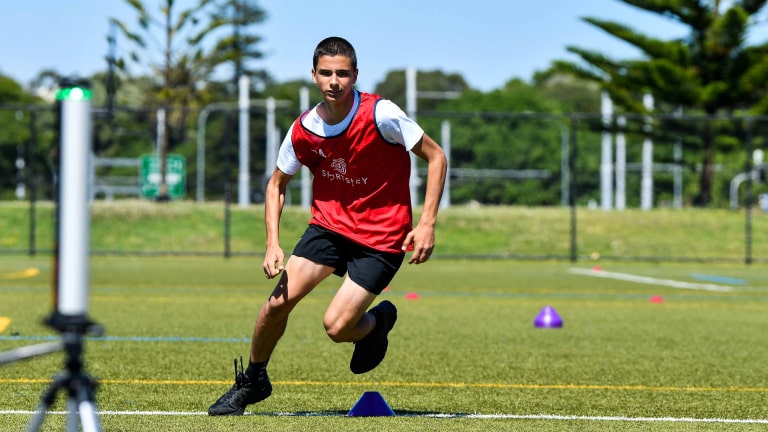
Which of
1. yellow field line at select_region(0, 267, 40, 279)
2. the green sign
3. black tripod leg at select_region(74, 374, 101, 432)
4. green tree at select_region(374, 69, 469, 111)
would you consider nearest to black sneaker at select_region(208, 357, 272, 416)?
black tripod leg at select_region(74, 374, 101, 432)

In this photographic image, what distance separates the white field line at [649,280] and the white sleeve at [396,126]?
12893 millimetres

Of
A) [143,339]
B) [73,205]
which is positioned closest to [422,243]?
[73,205]

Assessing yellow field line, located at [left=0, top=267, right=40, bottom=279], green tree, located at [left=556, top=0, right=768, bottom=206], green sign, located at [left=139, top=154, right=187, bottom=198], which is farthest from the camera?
green sign, located at [left=139, top=154, right=187, bottom=198]

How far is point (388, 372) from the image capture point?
27.2ft

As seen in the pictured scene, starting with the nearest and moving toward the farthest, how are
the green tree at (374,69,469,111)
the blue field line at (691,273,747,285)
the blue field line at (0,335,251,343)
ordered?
the blue field line at (0,335,251,343)
the blue field line at (691,273,747,285)
the green tree at (374,69,469,111)

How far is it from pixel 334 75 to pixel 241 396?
5.16 ft

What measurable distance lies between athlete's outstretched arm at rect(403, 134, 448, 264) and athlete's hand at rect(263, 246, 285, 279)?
1.87ft

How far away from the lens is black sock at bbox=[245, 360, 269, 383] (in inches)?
244

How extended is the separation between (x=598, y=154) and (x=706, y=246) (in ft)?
169

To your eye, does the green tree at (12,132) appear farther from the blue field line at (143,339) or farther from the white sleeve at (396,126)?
the white sleeve at (396,126)

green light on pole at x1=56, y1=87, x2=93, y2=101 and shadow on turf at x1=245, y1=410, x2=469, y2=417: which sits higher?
green light on pole at x1=56, y1=87, x2=93, y2=101

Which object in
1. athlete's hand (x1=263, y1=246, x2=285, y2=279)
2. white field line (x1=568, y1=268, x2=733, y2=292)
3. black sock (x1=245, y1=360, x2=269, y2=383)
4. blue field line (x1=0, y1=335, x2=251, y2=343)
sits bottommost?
white field line (x1=568, y1=268, x2=733, y2=292)

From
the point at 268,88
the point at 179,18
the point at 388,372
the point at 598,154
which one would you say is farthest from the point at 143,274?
the point at 268,88

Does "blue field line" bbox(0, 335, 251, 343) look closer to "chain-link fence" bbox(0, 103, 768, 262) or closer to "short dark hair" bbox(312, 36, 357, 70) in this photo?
"short dark hair" bbox(312, 36, 357, 70)
